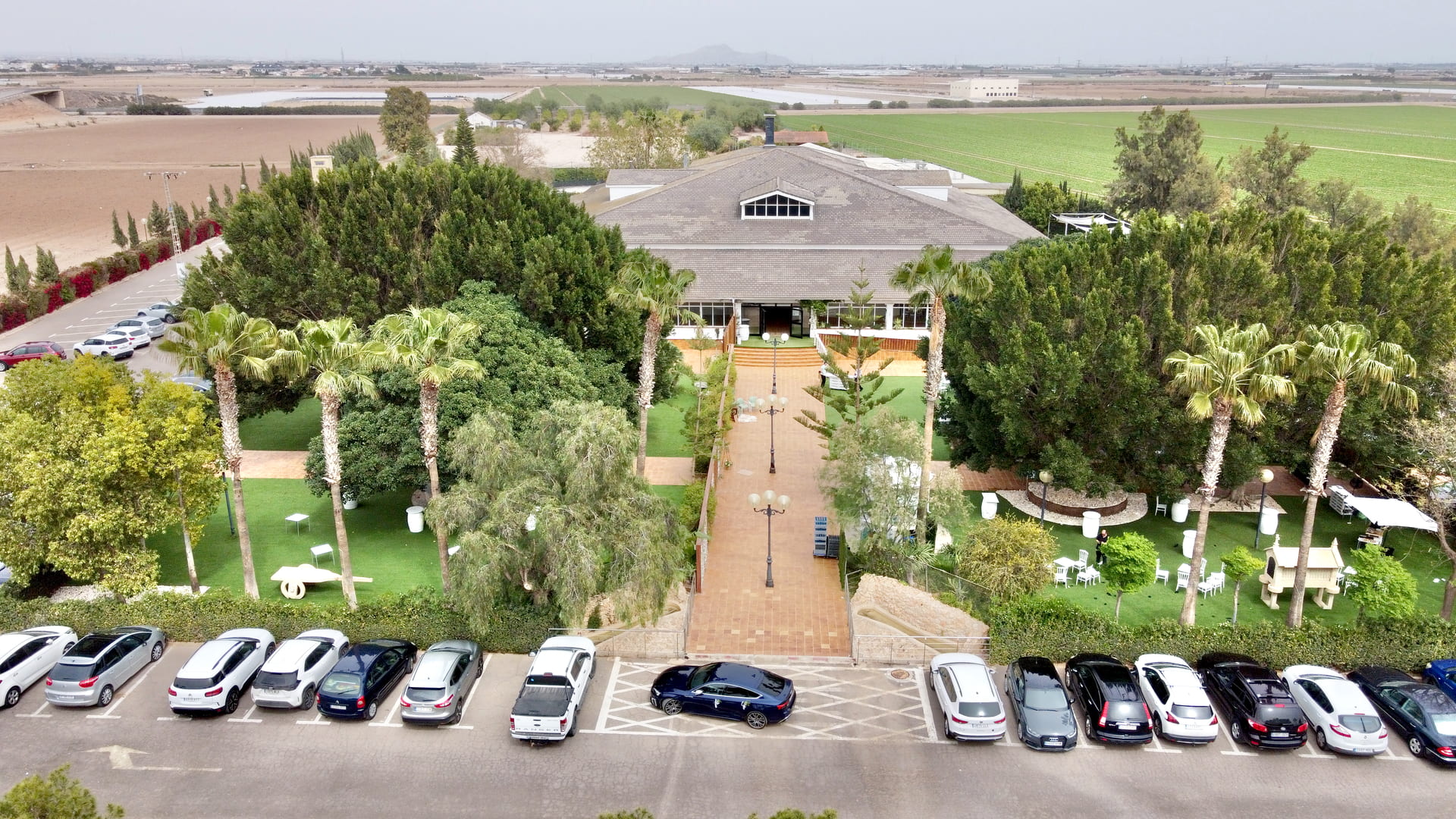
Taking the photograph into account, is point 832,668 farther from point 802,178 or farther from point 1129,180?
point 1129,180

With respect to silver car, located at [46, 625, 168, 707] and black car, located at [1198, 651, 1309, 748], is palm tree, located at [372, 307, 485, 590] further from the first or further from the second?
black car, located at [1198, 651, 1309, 748]

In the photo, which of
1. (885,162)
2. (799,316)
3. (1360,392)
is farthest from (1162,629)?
(885,162)

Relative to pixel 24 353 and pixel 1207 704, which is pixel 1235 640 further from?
pixel 24 353

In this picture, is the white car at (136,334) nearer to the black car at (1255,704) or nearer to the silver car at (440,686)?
the silver car at (440,686)

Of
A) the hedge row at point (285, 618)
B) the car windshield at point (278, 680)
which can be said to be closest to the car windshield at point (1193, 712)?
the hedge row at point (285, 618)

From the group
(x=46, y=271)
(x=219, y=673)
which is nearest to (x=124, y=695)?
(x=219, y=673)

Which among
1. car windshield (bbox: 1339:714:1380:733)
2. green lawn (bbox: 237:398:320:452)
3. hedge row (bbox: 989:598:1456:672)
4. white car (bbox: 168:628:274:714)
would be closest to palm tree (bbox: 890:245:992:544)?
hedge row (bbox: 989:598:1456:672)
